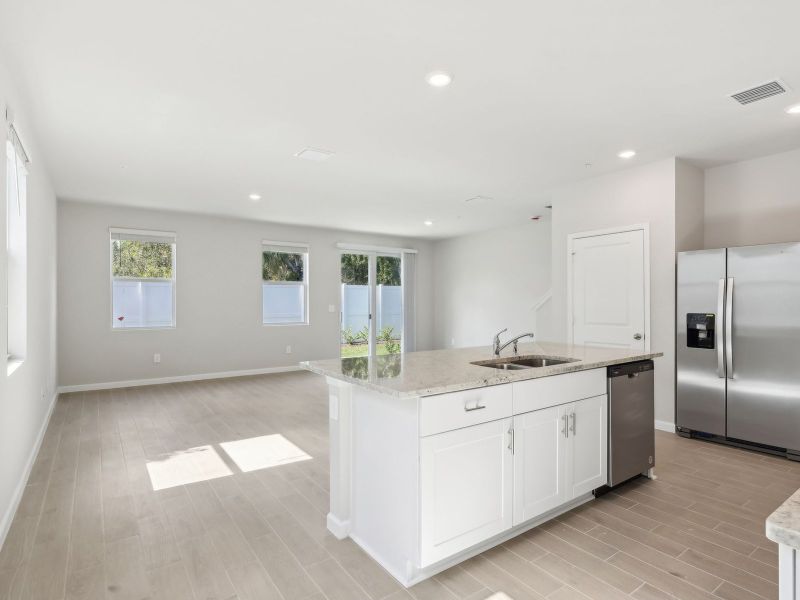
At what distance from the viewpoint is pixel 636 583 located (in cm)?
196

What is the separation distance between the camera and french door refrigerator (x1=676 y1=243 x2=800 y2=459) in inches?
139

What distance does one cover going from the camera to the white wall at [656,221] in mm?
4254

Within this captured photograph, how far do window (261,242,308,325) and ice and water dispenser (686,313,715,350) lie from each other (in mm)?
5816

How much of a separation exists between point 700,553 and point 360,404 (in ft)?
5.89

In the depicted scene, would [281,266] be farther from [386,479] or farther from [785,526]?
[785,526]

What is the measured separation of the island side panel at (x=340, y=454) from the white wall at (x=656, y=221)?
338 centimetres

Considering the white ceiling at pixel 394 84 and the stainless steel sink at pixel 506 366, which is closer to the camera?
the white ceiling at pixel 394 84

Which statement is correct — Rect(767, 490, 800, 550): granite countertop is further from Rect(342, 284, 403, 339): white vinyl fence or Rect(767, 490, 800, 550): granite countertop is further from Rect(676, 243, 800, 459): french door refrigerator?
Rect(342, 284, 403, 339): white vinyl fence

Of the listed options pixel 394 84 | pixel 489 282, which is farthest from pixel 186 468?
pixel 489 282

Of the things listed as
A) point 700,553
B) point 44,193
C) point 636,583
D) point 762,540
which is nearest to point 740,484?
point 762,540

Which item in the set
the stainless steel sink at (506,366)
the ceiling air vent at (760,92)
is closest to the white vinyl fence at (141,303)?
the stainless steel sink at (506,366)

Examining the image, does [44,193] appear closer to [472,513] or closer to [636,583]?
[472,513]

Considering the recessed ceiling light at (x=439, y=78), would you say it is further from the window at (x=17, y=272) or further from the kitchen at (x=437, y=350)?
the window at (x=17, y=272)

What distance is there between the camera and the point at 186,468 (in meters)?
3.38
